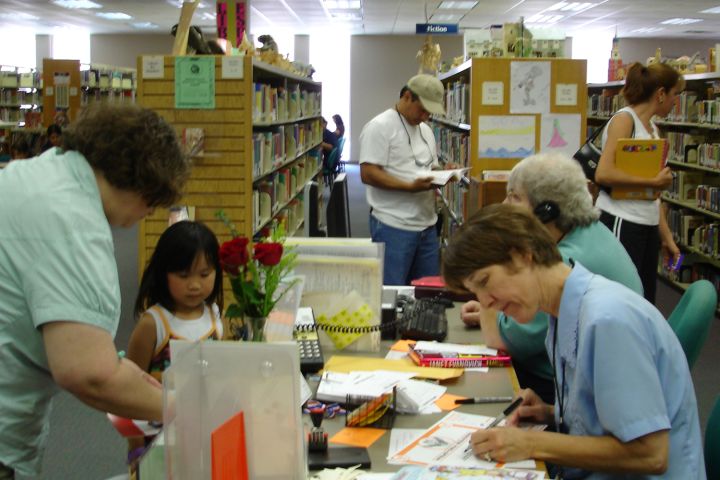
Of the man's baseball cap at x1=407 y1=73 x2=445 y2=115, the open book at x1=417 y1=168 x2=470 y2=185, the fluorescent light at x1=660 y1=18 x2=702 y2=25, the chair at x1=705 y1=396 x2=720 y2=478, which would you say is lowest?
the chair at x1=705 y1=396 x2=720 y2=478

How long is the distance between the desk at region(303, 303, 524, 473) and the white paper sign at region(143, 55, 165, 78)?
7.84ft

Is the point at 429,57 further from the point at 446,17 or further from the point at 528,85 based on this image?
the point at 446,17

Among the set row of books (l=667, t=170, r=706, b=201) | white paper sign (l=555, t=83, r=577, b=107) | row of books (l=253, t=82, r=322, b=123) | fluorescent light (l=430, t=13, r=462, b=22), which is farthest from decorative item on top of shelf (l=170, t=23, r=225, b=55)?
fluorescent light (l=430, t=13, r=462, b=22)

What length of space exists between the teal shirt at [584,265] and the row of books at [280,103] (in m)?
2.97

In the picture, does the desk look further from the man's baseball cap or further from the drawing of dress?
the drawing of dress

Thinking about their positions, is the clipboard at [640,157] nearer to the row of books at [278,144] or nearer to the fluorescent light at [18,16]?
the row of books at [278,144]

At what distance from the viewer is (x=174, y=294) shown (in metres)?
2.70

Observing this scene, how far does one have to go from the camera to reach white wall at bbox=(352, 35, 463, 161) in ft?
67.6

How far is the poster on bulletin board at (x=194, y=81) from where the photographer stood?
4.49 m

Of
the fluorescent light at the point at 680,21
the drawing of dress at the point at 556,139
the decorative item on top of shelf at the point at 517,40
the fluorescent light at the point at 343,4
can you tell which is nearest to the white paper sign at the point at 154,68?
the decorative item on top of shelf at the point at 517,40

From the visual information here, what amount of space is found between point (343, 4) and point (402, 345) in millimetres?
12891

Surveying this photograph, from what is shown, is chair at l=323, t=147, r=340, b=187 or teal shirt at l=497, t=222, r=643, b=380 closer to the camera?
teal shirt at l=497, t=222, r=643, b=380

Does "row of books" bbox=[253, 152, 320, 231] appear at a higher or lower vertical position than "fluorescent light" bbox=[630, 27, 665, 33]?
lower

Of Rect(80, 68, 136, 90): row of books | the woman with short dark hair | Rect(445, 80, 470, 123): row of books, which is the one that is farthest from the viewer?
Rect(80, 68, 136, 90): row of books
